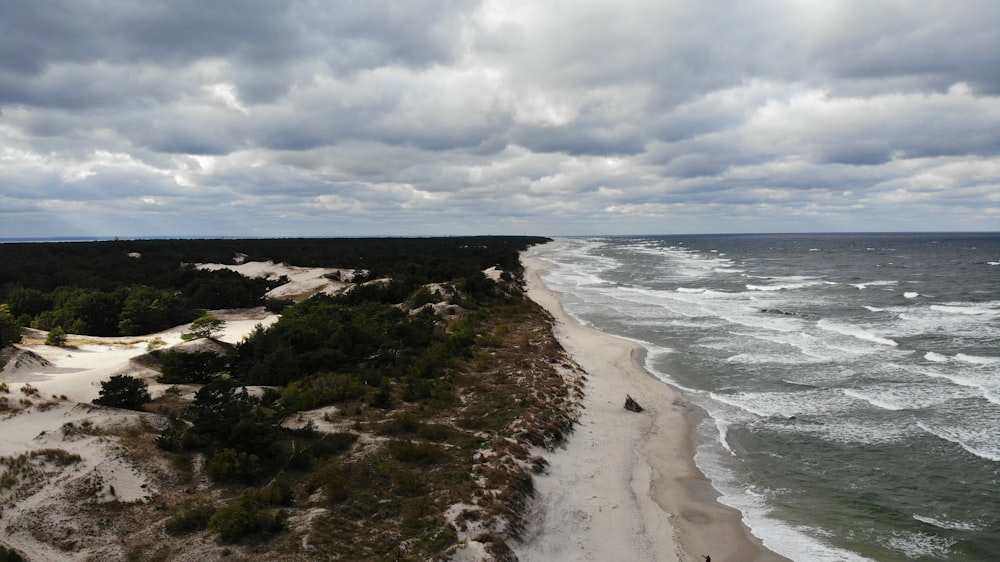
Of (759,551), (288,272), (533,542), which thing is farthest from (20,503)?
(288,272)

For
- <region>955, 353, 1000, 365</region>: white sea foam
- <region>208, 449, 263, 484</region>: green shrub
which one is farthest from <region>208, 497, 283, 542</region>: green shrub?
<region>955, 353, 1000, 365</region>: white sea foam

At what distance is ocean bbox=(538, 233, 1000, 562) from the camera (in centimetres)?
1331

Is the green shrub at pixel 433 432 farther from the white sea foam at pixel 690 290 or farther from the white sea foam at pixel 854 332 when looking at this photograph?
the white sea foam at pixel 690 290

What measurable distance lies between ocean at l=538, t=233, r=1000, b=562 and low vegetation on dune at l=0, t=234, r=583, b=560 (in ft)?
19.5

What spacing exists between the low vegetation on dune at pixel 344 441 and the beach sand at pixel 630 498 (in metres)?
0.70

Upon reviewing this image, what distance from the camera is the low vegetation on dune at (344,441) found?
1058cm

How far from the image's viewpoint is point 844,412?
21.2 m

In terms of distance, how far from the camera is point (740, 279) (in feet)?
242

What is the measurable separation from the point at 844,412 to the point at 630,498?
12.1m

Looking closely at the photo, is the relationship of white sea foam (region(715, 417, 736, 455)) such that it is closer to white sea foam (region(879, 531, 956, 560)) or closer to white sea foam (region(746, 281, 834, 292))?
white sea foam (region(879, 531, 956, 560))

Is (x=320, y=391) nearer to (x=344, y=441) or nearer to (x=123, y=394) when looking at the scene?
(x=344, y=441)

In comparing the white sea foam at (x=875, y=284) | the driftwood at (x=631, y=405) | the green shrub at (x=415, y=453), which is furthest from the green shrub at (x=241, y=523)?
the white sea foam at (x=875, y=284)

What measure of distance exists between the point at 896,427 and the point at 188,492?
73.0 feet

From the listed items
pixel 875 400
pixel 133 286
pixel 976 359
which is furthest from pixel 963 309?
pixel 133 286
